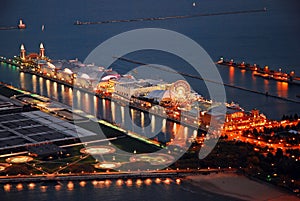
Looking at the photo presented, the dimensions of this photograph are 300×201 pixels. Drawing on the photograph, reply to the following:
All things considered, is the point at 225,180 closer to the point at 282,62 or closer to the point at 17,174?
the point at 17,174

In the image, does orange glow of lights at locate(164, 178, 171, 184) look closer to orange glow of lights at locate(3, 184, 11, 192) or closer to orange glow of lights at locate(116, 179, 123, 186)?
orange glow of lights at locate(116, 179, 123, 186)

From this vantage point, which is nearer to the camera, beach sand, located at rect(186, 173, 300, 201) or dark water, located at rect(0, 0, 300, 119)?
beach sand, located at rect(186, 173, 300, 201)

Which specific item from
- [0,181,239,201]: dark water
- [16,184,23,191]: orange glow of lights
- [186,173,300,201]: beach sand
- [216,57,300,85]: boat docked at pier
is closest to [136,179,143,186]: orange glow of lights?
[0,181,239,201]: dark water

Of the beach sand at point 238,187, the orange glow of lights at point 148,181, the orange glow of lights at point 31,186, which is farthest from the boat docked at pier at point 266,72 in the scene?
the orange glow of lights at point 31,186

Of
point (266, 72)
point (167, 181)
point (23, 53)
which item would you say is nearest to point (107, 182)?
point (167, 181)

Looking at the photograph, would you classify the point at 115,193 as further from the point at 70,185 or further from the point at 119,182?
the point at 70,185
